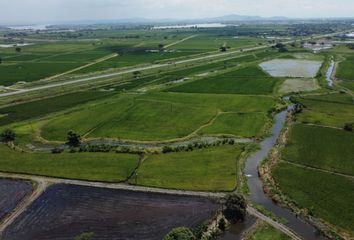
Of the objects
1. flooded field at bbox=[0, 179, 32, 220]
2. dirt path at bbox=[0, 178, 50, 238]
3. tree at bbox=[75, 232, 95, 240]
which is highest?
tree at bbox=[75, 232, 95, 240]

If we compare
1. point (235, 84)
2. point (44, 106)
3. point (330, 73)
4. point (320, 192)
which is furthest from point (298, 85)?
point (44, 106)

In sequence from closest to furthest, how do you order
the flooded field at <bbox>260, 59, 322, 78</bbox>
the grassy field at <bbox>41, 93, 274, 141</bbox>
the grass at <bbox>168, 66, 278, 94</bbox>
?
the grassy field at <bbox>41, 93, 274, 141</bbox> < the grass at <bbox>168, 66, 278, 94</bbox> < the flooded field at <bbox>260, 59, 322, 78</bbox>

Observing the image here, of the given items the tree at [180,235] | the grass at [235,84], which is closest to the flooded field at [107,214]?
the tree at [180,235]

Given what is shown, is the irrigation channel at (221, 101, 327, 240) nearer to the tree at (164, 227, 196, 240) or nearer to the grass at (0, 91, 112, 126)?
the tree at (164, 227, 196, 240)

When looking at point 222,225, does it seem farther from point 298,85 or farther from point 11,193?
point 298,85

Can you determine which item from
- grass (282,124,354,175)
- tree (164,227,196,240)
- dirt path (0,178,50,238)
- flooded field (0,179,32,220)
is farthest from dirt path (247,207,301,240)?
flooded field (0,179,32,220)

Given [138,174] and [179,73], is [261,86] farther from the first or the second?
[138,174]

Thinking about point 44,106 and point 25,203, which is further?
point 44,106
